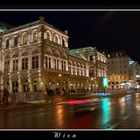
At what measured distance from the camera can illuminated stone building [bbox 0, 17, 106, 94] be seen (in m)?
42.5

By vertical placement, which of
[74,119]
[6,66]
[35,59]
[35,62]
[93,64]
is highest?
[93,64]

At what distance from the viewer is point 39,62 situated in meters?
42.2

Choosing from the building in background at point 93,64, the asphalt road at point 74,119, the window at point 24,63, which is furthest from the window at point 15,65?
the asphalt road at point 74,119

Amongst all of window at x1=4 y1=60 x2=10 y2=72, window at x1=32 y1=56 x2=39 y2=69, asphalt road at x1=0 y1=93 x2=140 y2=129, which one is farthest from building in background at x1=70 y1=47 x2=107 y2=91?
asphalt road at x1=0 y1=93 x2=140 y2=129

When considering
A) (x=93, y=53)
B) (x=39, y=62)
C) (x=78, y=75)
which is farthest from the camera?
(x=93, y=53)

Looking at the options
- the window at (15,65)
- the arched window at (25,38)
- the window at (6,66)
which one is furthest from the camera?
the window at (6,66)

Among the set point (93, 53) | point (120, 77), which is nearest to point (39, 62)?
point (93, 53)

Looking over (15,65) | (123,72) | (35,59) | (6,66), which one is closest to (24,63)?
(15,65)

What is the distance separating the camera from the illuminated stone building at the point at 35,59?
42469mm

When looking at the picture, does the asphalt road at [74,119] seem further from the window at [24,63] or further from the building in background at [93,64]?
the building in background at [93,64]

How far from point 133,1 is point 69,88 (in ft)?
167

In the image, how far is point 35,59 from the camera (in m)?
43.1

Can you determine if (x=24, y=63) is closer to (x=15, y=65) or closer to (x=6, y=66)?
(x=15, y=65)

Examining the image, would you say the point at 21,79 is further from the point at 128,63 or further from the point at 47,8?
the point at 128,63
